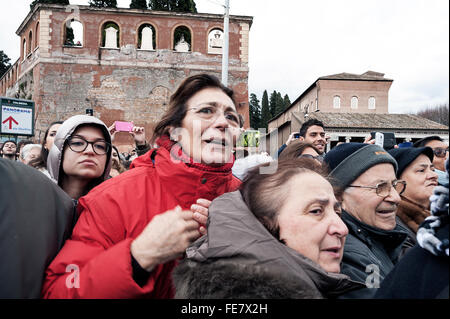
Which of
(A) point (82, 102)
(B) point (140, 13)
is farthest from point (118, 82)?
(B) point (140, 13)

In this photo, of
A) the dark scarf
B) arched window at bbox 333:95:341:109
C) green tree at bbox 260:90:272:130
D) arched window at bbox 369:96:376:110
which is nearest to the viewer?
the dark scarf

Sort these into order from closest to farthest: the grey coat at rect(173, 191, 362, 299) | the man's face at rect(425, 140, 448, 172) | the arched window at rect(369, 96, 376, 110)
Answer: the grey coat at rect(173, 191, 362, 299), the man's face at rect(425, 140, 448, 172), the arched window at rect(369, 96, 376, 110)

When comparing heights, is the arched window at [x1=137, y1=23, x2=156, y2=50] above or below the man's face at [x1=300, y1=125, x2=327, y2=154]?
above

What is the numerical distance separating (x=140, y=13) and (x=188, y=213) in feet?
74.1

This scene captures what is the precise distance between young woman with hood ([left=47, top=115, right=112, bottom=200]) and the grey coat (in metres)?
1.45

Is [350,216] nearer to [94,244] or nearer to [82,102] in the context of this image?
[94,244]

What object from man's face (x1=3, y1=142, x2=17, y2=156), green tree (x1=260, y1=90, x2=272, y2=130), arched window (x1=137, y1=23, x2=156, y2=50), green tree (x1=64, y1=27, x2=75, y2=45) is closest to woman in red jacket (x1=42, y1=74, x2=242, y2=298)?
man's face (x1=3, y1=142, x2=17, y2=156)

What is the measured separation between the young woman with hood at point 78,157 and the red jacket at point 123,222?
2.02 ft

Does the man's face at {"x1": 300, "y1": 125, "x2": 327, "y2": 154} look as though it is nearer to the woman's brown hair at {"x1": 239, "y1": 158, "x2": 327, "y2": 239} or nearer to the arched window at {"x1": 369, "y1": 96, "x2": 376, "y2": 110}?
the woman's brown hair at {"x1": 239, "y1": 158, "x2": 327, "y2": 239}

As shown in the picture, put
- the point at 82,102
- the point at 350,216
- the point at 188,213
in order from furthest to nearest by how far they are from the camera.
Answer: the point at 82,102 < the point at 350,216 < the point at 188,213

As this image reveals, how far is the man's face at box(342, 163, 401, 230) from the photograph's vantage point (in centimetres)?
199

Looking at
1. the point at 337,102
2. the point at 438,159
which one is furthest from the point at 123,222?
the point at 337,102

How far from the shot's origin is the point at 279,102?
35.7m

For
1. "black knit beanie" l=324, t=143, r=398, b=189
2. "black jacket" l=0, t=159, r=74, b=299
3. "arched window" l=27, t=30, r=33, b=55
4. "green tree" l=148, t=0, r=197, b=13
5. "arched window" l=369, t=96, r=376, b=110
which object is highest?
"green tree" l=148, t=0, r=197, b=13
